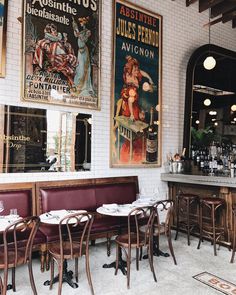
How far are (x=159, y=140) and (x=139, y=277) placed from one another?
2985 mm

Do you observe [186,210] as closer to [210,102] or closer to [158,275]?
[158,275]

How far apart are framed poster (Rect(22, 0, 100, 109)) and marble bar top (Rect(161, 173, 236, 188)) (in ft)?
6.98

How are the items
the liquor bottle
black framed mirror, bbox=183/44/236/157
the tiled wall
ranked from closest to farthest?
1. the tiled wall
2. the liquor bottle
3. black framed mirror, bbox=183/44/236/157

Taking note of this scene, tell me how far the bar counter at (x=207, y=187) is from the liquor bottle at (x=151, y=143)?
1.56 feet

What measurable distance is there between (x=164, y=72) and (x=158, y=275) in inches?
161

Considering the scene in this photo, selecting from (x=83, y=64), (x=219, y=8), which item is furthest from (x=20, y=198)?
(x=219, y=8)

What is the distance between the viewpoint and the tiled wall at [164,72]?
13.8 ft

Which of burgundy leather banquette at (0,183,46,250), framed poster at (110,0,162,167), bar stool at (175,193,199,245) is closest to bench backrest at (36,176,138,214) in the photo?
burgundy leather banquette at (0,183,46,250)

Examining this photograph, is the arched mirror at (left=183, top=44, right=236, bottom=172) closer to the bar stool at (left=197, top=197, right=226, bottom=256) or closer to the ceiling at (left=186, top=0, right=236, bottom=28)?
the ceiling at (left=186, top=0, right=236, bottom=28)

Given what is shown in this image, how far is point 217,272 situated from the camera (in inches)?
150

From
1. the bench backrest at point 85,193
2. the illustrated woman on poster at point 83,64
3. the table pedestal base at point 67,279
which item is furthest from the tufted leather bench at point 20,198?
the illustrated woman on poster at point 83,64

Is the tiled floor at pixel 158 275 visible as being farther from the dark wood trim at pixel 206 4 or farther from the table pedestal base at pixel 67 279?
the dark wood trim at pixel 206 4

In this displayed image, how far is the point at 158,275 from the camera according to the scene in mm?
3670

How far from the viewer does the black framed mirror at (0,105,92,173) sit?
13.6ft
